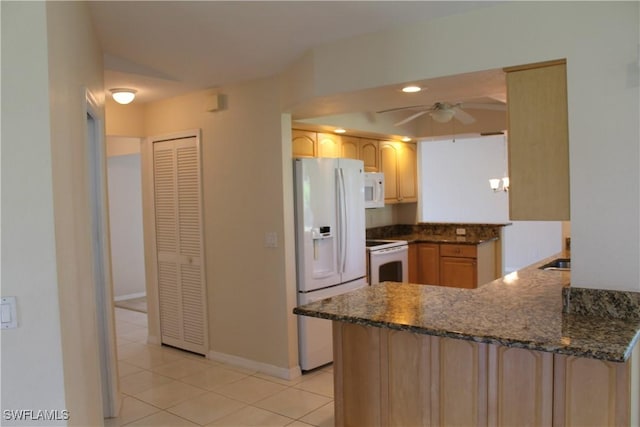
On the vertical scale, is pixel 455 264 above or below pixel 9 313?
below

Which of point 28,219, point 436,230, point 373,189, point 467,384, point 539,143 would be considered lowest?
point 467,384

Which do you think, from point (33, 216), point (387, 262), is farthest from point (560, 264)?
point (33, 216)

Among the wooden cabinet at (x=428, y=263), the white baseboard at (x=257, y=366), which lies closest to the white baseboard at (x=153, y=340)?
the white baseboard at (x=257, y=366)

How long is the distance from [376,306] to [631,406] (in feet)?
3.83

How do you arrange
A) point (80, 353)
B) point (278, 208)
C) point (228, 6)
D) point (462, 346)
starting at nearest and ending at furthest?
point (80, 353), point (462, 346), point (228, 6), point (278, 208)

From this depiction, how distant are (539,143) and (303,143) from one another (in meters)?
2.47

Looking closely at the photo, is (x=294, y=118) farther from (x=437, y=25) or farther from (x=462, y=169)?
(x=462, y=169)

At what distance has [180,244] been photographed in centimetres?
471

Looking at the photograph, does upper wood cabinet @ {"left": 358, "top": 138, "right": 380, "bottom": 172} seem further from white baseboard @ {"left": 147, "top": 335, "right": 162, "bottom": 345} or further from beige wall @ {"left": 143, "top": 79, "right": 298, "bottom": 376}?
white baseboard @ {"left": 147, "top": 335, "right": 162, "bottom": 345}

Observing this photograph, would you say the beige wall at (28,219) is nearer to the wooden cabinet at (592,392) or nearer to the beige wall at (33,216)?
the beige wall at (33,216)

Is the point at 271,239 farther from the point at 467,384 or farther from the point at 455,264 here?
the point at 455,264

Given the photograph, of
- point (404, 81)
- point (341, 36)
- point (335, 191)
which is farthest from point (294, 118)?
point (404, 81)

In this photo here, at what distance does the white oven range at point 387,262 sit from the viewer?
497 centimetres

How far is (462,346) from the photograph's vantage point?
2.25m
